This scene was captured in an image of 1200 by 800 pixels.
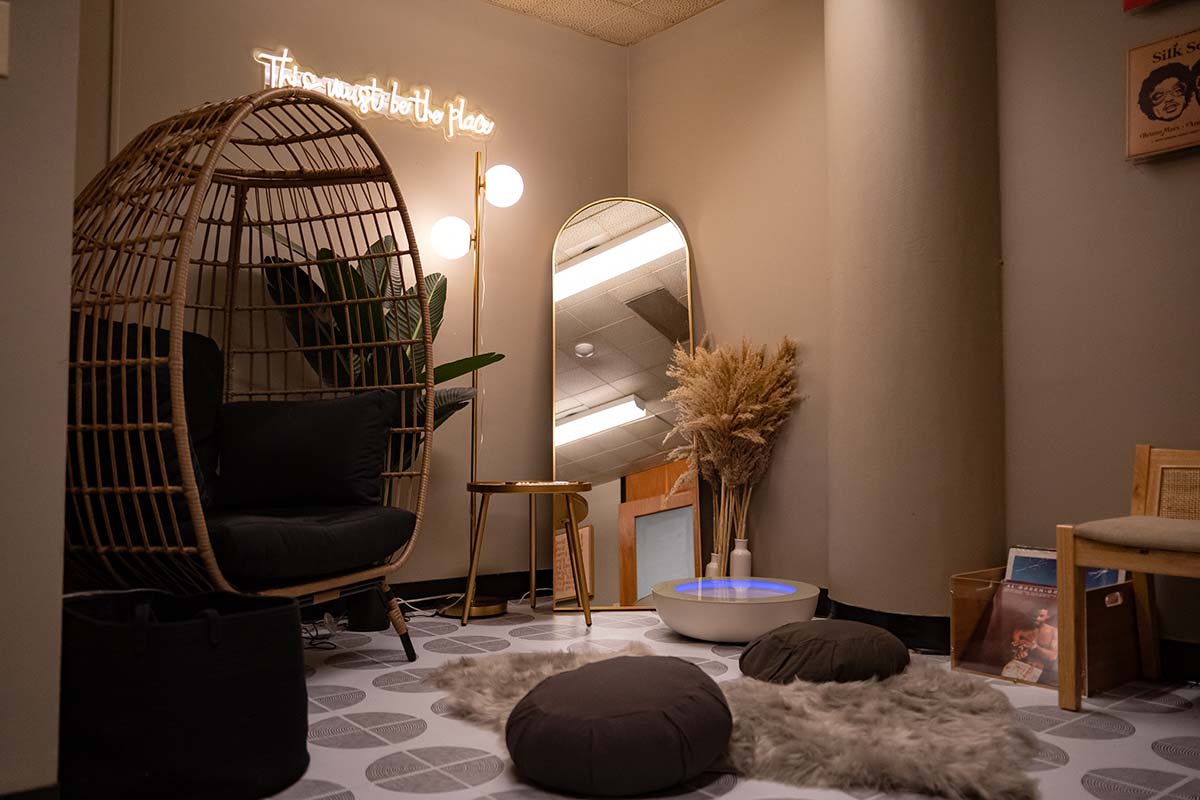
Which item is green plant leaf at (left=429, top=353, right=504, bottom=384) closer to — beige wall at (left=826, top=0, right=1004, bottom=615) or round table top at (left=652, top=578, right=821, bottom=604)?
round table top at (left=652, top=578, right=821, bottom=604)

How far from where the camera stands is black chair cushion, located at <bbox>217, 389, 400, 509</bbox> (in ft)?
10.1

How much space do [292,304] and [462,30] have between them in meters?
1.61

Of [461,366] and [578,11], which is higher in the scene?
[578,11]

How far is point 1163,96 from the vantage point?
9.43 feet

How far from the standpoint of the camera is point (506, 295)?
14.5 feet

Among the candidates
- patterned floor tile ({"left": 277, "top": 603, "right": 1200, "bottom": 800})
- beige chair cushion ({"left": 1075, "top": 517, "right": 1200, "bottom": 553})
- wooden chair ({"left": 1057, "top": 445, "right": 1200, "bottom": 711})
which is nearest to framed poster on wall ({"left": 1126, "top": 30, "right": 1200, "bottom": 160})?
wooden chair ({"left": 1057, "top": 445, "right": 1200, "bottom": 711})

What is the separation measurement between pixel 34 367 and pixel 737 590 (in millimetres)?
2455

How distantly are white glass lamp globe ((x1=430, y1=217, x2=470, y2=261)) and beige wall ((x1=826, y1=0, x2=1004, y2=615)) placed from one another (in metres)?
1.67

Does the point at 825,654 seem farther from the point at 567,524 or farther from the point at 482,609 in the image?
the point at 482,609

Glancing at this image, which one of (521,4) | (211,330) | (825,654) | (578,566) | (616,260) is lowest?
(825,654)

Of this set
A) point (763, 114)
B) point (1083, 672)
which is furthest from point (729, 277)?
point (1083, 672)

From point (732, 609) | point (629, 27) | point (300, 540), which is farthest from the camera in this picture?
point (629, 27)

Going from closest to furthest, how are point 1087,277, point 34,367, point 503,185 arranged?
1. point 34,367
2. point 1087,277
3. point 503,185

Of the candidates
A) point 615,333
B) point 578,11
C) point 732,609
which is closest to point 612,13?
point 578,11
